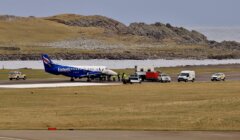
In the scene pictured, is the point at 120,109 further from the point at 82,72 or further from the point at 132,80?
the point at 82,72

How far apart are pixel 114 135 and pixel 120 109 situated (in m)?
13.2

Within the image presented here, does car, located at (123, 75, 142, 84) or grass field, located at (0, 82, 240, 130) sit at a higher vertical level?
car, located at (123, 75, 142, 84)

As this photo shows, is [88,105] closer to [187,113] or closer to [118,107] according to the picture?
[118,107]

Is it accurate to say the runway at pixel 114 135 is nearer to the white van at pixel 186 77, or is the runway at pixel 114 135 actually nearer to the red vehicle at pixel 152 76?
the white van at pixel 186 77

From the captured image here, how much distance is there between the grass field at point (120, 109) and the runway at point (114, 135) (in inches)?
73.3

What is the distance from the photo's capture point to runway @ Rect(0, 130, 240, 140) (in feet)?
120

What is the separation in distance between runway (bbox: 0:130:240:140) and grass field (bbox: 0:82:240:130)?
1.86 meters

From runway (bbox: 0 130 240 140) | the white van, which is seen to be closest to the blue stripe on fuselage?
the white van

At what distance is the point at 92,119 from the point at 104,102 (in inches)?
541

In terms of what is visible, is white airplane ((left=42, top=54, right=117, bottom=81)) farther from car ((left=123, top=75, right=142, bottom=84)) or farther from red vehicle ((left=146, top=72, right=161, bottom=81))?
car ((left=123, top=75, right=142, bottom=84))

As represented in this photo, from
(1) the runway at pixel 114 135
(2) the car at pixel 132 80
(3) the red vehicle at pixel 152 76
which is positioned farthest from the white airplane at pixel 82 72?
(1) the runway at pixel 114 135

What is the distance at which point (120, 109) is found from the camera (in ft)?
167

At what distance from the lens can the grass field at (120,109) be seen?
41938 millimetres

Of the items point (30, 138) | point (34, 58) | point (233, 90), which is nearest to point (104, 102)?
point (233, 90)
